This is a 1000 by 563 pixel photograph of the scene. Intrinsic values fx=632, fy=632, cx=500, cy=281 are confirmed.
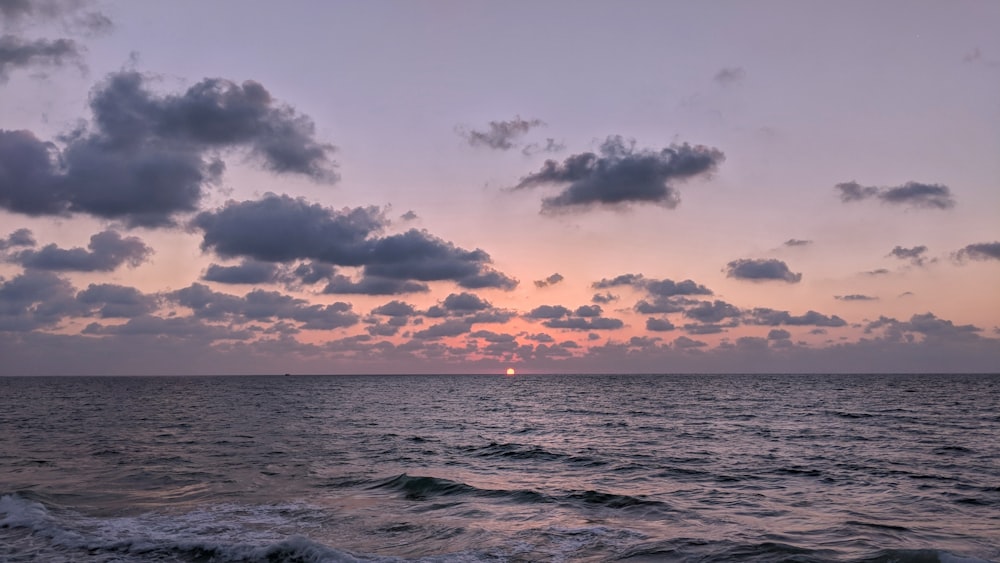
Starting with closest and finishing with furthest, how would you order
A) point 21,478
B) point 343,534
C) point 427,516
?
1. point 343,534
2. point 427,516
3. point 21,478

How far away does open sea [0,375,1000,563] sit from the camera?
61.1 ft

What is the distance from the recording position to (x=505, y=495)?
88.0 ft

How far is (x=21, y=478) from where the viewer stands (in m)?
30.4

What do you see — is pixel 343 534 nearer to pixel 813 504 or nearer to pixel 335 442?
pixel 813 504

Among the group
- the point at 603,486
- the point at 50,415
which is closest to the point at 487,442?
the point at 603,486

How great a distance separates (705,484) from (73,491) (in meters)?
28.0

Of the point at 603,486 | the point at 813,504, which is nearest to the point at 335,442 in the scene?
the point at 603,486

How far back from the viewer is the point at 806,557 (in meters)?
17.5

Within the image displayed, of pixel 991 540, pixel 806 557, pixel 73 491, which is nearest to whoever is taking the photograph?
pixel 806 557

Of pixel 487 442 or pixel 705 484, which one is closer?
pixel 705 484

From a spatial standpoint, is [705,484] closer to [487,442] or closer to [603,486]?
[603,486]

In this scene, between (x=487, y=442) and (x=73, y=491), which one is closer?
(x=73, y=491)

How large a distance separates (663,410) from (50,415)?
235ft

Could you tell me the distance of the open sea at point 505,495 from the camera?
18.6m
